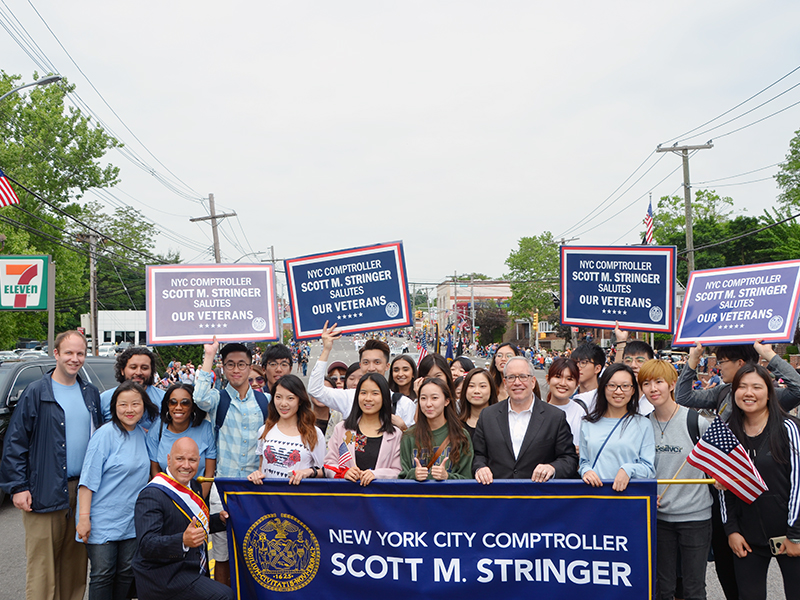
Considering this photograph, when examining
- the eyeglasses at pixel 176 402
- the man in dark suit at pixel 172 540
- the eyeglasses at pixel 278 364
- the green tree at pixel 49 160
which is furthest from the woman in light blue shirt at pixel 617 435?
the green tree at pixel 49 160

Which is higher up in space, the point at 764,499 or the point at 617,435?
the point at 617,435

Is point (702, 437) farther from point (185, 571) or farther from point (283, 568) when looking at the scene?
point (185, 571)

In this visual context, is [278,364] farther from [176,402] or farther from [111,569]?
[111,569]

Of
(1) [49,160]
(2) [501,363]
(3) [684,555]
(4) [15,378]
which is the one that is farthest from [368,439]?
(1) [49,160]

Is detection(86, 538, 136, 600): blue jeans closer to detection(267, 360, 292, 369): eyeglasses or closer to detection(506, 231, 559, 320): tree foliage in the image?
detection(267, 360, 292, 369): eyeglasses

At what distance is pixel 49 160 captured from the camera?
31391 mm

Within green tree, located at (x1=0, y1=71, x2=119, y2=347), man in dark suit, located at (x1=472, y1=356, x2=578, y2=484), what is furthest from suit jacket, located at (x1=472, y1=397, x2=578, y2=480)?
green tree, located at (x1=0, y1=71, x2=119, y2=347)

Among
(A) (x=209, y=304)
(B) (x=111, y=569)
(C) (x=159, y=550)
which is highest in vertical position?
(A) (x=209, y=304)

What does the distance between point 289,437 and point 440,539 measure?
1.27 meters

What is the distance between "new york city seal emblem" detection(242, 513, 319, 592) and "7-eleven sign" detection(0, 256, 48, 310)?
12855mm

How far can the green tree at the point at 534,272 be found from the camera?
2534 inches

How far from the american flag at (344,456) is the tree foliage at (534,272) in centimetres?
6123

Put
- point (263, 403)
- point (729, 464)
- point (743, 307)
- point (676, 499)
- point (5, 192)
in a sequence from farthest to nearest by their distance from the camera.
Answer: point (5, 192) < point (743, 307) < point (263, 403) < point (676, 499) < point (729, 464)

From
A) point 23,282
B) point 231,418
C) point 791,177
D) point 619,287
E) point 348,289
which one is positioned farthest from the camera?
point 791,177
